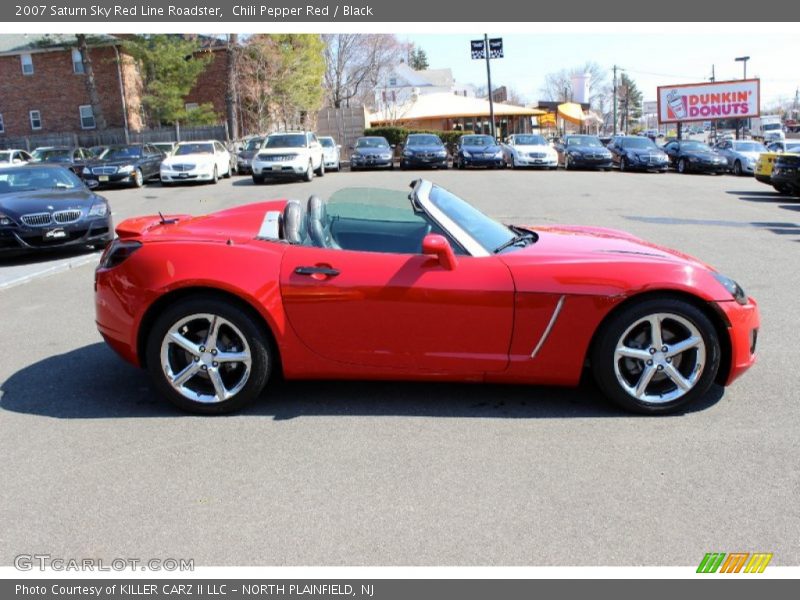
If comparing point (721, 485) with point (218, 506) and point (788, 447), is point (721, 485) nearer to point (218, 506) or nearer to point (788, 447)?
point (788, 447)

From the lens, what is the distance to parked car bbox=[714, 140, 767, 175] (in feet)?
91.7

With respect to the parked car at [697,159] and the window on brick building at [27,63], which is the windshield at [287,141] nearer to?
the parked car at [697,159]

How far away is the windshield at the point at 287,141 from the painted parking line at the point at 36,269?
14561 millimetres

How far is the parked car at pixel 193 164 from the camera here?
77.8 feet

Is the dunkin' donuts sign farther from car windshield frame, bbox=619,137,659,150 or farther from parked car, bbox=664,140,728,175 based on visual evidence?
parked car, bbox=664,140,728,175

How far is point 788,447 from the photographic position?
A: 12.7 ft

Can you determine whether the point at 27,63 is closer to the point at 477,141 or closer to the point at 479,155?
the point at 477,141

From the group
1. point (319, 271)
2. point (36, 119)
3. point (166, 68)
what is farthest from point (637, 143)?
point (36, 119)

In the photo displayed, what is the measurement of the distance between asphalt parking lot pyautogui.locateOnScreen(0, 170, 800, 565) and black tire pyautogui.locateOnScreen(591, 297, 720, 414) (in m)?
0.12

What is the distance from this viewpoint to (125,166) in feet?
78.3

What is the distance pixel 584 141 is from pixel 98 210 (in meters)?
24.4

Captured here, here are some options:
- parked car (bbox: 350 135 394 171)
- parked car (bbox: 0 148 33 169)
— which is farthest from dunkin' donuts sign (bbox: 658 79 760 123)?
parked car (bbox: 0 148 33 169)

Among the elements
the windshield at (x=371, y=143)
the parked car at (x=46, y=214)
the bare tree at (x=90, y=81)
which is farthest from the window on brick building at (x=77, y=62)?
the parked car at (x=46, y=214)

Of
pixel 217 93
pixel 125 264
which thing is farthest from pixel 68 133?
pixel 125 264
